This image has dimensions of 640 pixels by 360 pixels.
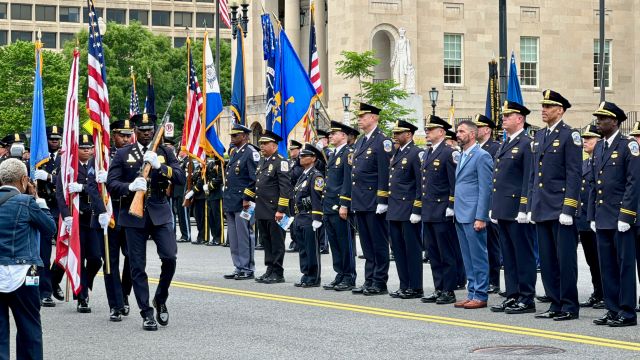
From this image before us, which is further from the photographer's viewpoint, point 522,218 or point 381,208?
point 381,208

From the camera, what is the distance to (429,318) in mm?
13820

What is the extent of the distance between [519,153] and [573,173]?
3.41 feet

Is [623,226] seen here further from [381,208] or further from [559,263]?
[381,208]

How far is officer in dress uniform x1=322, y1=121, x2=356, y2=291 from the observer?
56.7 ft

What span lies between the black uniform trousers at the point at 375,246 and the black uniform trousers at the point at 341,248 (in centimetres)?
48

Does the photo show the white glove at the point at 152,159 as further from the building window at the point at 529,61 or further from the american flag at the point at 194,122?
the building window at the point at 529,61

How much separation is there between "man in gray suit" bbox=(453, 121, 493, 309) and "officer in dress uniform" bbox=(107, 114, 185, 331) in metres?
3.49

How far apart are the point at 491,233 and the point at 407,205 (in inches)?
79.9

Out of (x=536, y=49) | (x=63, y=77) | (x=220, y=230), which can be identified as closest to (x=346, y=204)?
(x=220, y=230)

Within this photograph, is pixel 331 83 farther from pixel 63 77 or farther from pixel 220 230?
pixel 220 230

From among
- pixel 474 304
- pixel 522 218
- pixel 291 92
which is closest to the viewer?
pixel 522 218

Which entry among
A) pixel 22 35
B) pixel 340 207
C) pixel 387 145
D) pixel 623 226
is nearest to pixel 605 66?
pixel 340 207

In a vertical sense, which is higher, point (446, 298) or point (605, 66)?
point (605, 66)

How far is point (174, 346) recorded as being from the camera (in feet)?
39.6
